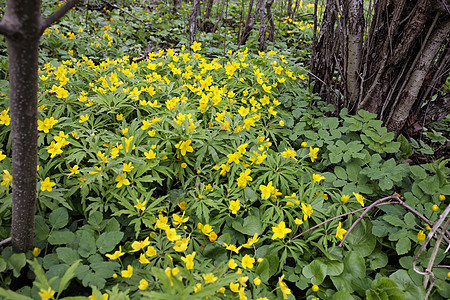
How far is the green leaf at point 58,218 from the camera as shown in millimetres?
1622

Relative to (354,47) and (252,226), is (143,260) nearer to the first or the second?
(252,226)

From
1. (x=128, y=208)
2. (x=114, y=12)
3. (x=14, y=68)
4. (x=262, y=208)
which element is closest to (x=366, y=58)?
(x=262, y=208)

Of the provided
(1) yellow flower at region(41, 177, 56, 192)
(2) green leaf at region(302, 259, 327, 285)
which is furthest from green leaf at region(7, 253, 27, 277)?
(2) green leaf at region(302, 259, 327, 285)

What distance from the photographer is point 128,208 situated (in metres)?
1.71

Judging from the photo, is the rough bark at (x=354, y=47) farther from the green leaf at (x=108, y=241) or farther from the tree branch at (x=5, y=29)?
the tree branch at (x=5, y=29)

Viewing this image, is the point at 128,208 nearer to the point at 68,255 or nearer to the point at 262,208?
the point at 68,255

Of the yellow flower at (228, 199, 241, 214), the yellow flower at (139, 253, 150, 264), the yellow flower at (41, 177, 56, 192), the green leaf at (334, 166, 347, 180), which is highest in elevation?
the green leaf at (334, 166, 347, 180)

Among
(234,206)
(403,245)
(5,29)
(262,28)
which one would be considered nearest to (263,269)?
(234,206)

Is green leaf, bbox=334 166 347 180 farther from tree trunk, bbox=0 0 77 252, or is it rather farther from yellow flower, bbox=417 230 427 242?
tree trunk, bbox=0 0 77 252

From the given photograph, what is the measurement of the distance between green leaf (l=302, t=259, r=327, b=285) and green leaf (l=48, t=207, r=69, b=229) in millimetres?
1363

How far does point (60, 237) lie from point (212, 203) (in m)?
0.85

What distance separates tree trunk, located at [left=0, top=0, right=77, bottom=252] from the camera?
971mm

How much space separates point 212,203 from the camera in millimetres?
1799

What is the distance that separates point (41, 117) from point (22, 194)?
1098 mm
